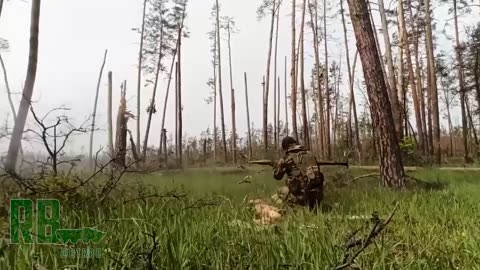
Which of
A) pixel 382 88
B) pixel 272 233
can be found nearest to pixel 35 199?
pixel 272 233

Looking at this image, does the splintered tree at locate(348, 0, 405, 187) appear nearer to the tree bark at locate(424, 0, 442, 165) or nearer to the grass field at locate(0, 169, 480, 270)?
the grass field at locate(0, 169, 480, 270)

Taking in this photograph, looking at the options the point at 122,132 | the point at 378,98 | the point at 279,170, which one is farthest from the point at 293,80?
the point at 122,132

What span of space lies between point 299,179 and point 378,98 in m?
1.36

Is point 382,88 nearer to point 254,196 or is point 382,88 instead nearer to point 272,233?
point 254,196

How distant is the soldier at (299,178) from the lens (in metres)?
2.70

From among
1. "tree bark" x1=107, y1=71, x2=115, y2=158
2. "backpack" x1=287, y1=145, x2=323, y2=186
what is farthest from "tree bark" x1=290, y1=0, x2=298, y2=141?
"tree bark" x1=107, y1=71, x2=115, y2=158

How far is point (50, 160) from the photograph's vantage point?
1990 mm

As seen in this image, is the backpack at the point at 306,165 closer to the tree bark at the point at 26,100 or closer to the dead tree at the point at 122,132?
the dead tree at the point at 122,132

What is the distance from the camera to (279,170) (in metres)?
2.74

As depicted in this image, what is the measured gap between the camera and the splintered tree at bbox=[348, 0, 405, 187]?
3719 mm

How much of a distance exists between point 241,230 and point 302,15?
25.8ft

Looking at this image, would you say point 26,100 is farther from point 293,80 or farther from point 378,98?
point 293,80

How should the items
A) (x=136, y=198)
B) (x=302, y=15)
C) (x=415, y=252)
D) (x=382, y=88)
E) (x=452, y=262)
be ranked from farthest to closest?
(x=302, y=15) < (x=382, y=88) < (x=136, y=198) < (x=415, y=252) < (x=452, y=262)

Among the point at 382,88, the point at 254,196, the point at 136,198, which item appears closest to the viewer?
the point at 136,198
